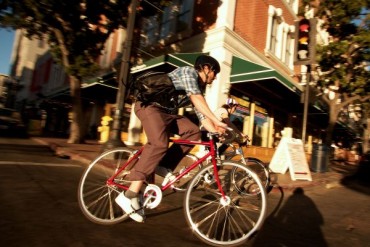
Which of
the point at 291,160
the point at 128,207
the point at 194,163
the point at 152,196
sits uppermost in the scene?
the point at 291,160

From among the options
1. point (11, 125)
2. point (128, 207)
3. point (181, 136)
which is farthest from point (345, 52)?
point (11, 125)

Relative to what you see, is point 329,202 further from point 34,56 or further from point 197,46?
point 34,56

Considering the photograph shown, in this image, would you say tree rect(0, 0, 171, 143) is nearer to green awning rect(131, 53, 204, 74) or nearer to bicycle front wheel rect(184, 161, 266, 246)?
green awning rect(131, 53, 204, 74)

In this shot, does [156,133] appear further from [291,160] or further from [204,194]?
[291,160]

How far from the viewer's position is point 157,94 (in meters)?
3.21

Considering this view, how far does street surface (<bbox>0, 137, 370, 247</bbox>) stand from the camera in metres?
2.89

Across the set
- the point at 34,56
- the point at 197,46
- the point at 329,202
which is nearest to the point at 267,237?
the point at 329,202

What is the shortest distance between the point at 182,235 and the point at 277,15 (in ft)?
49.4

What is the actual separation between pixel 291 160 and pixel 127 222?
6.13m

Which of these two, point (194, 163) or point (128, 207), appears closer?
point (128, 207)

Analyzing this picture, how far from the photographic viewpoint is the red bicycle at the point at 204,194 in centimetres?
298

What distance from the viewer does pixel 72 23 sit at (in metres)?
12.3

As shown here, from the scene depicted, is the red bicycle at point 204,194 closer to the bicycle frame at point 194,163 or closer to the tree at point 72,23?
the bicycle frame at point 194,163

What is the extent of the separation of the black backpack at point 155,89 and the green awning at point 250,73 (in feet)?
26.8
